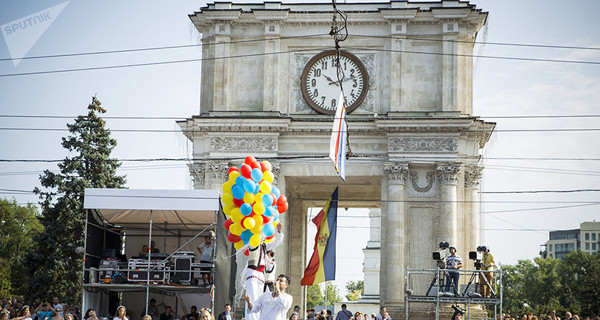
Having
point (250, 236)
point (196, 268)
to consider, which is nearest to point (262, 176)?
point (250, 236)

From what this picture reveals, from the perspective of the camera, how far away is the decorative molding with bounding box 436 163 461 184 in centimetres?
3738

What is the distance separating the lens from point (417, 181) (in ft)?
125

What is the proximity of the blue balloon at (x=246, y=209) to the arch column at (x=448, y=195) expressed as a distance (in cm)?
1777

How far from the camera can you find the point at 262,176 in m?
21.9

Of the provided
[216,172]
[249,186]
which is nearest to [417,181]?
[216,172]

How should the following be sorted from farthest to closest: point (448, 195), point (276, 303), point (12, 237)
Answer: point (12, 237)
point (448, 195)
point (276, 303)

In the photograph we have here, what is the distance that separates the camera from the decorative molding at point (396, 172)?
A: 3766 cm

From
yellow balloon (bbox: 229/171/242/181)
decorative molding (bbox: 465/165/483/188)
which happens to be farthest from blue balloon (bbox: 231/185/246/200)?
decorative molding (bbox: 465/165/483/188)

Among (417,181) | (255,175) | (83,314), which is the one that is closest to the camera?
(255,175)

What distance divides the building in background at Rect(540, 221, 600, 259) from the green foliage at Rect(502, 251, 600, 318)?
46.0 metres

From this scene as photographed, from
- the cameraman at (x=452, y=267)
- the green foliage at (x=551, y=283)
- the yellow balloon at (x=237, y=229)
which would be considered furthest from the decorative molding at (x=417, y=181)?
the green foliage at (x=551, y=283)

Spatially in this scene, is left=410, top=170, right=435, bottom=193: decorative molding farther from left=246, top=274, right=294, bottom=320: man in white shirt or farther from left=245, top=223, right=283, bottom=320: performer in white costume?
left=246, top=274, right=294, bottom=320: man in white shirt

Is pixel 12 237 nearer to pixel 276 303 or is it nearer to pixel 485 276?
pixel 485 276

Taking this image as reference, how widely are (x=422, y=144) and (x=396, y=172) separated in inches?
66.5
